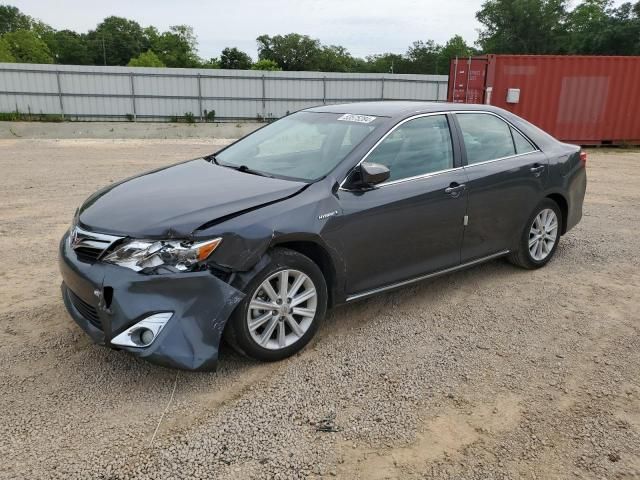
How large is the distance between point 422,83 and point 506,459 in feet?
80.9

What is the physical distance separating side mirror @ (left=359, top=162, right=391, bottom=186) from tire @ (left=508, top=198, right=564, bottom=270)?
6.41 feet

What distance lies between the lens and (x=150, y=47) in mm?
90875

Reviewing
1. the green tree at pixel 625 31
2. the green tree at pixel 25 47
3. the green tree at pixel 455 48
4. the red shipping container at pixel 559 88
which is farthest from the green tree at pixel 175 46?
the red shipping container at pixel 559 88

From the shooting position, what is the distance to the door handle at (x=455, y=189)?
4293 mm

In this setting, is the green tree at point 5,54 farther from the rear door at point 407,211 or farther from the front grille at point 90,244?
the rear door at point 407,211

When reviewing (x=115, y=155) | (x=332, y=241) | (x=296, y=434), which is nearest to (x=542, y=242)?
(x=332, y=241)

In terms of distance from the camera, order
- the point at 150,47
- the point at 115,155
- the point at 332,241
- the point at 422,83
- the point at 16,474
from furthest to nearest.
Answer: the point at 150,47 → the point at 422,83 → the point at 115,155 → the point at 332,241 → the point at 16,474

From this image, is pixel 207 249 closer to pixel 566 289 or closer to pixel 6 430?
pixel 6 430

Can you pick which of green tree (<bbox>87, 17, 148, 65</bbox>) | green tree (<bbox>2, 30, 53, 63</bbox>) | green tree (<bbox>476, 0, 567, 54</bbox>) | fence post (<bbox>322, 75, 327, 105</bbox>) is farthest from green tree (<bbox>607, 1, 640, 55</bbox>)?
green tree (<bbox>87, 17, 148, 65</bbox>)

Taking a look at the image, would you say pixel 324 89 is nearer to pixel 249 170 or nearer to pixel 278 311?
pixel 249 170

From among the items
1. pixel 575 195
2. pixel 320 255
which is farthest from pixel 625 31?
pixel 320 255

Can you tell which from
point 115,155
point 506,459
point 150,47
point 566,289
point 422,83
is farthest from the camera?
point 150,47

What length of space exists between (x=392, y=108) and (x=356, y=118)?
35 cm

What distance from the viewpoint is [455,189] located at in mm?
4336
